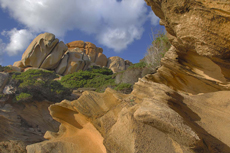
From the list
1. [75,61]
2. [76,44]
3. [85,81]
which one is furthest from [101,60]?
[85,81]

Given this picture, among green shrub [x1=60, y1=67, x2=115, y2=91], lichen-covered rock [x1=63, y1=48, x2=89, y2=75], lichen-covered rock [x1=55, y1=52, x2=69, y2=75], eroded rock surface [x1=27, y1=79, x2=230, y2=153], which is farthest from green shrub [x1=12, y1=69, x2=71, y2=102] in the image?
lichen-covered rock [x1=63, y1=48, x2=89, y2=75]

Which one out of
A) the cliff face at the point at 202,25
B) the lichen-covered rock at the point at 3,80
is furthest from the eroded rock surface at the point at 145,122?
the lichen-covered rock at the point at 3,80

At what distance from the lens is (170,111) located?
255 centimetres

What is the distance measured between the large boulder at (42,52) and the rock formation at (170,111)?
Answer: 22736mm

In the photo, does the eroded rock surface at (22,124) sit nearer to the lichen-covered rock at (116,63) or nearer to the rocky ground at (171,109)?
the rocky ground at (171,109)

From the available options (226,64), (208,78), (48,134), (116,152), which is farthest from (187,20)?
(48,134)

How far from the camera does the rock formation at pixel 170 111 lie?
7.73 feet

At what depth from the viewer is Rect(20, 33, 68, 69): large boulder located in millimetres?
24188

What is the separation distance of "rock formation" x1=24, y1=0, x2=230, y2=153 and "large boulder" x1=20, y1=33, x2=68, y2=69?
2274 centimetres

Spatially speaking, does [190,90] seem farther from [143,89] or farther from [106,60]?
[106,60]

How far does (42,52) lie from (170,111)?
2545 centimetres

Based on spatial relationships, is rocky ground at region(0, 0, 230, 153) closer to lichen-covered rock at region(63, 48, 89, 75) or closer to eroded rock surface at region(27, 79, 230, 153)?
eroded rock surface at region(27, 79, 230, 153)

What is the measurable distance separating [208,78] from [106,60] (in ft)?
120

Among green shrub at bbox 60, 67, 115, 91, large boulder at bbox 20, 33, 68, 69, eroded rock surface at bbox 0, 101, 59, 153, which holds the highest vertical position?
large boulder at bbox 20, 33, 68, 69
